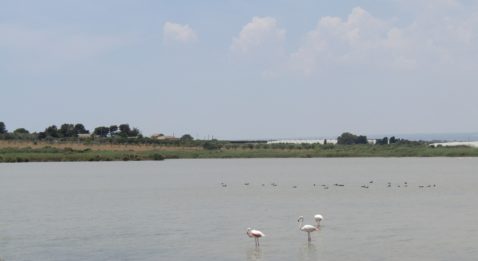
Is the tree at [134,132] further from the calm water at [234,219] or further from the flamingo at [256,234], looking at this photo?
the flamingo at [256,234]

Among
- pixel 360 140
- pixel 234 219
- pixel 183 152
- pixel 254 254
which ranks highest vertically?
pixel 360 140

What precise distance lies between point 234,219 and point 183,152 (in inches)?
3204

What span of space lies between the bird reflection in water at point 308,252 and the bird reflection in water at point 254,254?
1.17 m

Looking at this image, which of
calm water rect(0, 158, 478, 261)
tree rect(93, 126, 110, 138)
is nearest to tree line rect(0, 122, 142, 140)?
tree rect(93, 126, 110, 138)

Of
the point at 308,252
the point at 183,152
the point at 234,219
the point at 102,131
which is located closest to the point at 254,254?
the point at 308,252

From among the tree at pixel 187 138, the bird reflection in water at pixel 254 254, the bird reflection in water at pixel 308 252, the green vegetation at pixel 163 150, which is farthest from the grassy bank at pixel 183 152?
the bird reflection in water at pixel 254 254

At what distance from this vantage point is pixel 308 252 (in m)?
25.0

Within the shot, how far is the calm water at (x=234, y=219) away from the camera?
82.4ft

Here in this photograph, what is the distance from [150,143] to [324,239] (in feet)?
327

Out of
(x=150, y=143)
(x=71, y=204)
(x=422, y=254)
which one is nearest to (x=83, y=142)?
(x=150, y=143)

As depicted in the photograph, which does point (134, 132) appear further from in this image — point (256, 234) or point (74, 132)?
point (256, 234)

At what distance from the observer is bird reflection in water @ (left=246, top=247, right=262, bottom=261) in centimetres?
2394

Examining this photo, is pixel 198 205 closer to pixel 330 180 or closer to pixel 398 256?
pixel 398 256

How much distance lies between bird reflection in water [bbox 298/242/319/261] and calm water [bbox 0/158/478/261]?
29 millimetres
